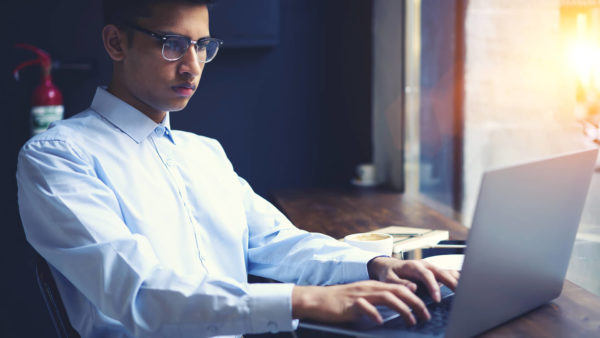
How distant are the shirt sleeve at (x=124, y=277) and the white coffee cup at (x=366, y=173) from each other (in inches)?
72.1

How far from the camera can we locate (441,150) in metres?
2.51

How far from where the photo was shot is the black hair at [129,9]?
1.34 metres

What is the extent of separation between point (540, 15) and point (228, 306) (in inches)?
54.1

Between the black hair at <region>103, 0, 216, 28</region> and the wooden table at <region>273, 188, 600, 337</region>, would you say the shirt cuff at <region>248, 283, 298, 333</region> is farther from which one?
the black hair at <region>103, 0, 216, 28</region>

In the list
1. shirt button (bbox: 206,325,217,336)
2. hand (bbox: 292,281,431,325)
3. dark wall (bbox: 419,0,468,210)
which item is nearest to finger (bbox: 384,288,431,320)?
hand (bbox: 292,281,431,325)

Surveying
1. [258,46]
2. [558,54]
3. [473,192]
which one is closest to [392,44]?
[258,46]

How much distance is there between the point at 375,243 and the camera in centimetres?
143

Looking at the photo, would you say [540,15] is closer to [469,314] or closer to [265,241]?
[265,241]

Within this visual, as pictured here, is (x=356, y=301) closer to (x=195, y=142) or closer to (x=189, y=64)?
(x=189, y=64)

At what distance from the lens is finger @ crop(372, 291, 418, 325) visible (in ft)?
3.00

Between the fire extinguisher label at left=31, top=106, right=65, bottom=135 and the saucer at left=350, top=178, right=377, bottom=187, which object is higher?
the fire extinguisher label at left=31, top=106, right=65, bottom=135

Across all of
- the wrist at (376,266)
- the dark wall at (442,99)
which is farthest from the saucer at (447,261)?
the dark wall at (442,99)

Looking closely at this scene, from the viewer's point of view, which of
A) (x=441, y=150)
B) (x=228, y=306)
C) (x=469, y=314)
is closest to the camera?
(x=469, y=314)

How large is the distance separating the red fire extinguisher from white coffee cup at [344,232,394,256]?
1.67m
